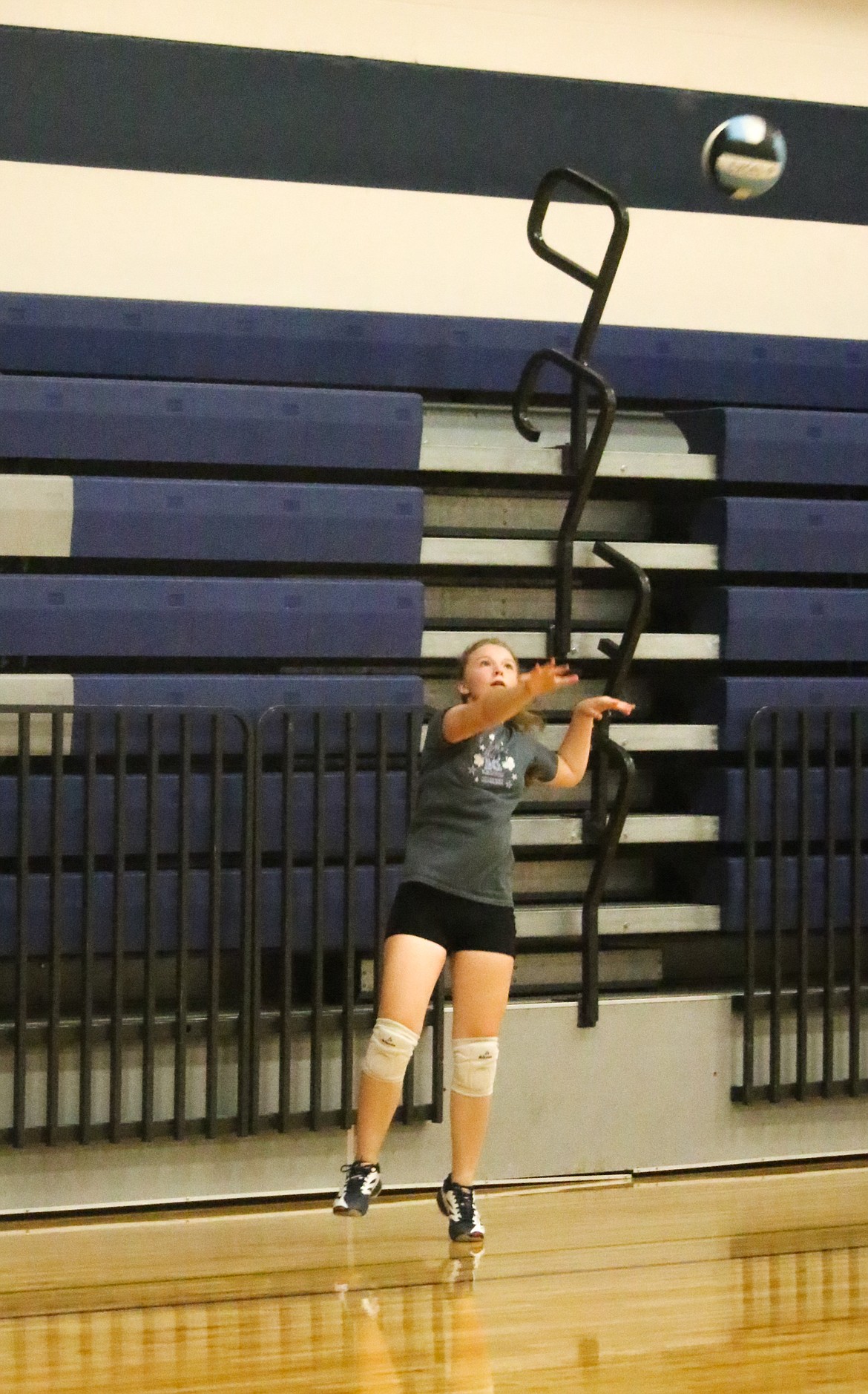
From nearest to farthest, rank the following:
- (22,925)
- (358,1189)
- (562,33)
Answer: (358,1189)
(22,925)
(562,33)

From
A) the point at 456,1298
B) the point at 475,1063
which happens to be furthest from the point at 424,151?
the point at 456,1298

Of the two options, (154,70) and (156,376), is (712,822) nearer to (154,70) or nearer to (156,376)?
(156,376)

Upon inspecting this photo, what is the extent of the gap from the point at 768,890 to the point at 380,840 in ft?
3.79

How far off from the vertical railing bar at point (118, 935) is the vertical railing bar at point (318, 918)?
477 millimetres

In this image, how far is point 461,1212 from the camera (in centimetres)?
393

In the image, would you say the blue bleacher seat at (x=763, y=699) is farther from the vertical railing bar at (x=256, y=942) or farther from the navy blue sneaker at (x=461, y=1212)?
the navy blue sneaker at (x=461, y=1212)

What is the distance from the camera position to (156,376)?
15.8ft

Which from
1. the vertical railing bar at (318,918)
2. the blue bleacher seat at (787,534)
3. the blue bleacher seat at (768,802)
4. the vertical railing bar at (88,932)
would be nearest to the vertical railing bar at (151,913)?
the vertical railing bar at (88,932)

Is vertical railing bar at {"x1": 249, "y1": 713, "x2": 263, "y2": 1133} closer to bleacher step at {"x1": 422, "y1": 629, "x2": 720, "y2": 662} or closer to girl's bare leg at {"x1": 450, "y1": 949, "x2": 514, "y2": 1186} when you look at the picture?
girl's bare leg at {"x1": 450, "y1": 949, "x2": 514, "y2": 1186}

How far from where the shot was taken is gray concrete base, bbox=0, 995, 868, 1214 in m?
4.41

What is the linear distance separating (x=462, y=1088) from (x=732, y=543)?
6.04 ft

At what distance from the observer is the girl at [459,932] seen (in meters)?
3.93

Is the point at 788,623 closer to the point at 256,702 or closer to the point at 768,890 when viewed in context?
the point at 768,890

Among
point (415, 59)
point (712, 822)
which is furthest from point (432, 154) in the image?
point (712, 822)
